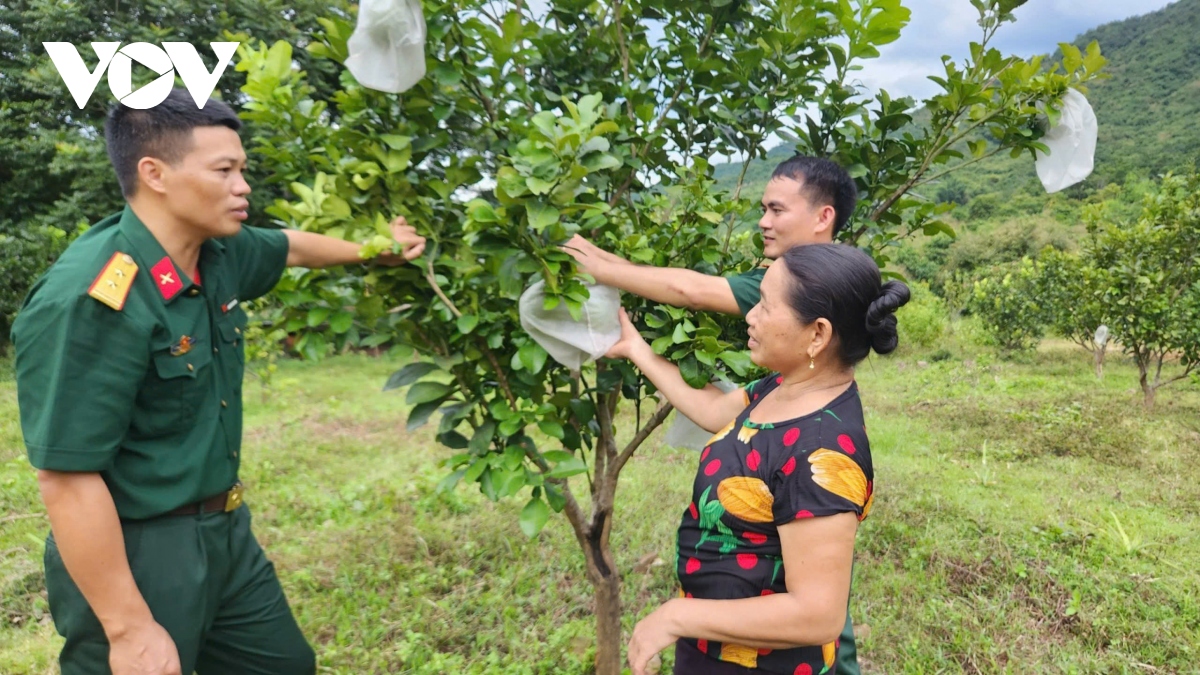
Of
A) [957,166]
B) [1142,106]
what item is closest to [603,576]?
[957,166]

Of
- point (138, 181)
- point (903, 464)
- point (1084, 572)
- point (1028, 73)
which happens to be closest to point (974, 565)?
point (1084, 572)

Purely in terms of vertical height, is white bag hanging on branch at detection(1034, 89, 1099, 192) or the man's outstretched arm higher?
white bag hanging on branch at detection(1034, 89, 1099, 192)

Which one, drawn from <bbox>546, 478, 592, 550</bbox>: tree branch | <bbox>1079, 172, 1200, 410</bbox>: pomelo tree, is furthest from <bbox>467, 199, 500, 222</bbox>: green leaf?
<bbox>1079, 172, 1200, 410</bbox>: pomelo tree

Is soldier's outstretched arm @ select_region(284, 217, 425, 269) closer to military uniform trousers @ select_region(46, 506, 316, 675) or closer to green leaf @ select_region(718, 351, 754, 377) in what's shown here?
military uniform trousers @ select_region(46, 506, 316, 675)

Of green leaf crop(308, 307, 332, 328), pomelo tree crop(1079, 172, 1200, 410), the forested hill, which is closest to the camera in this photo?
green leaf crop(308, 307, 332, 328)

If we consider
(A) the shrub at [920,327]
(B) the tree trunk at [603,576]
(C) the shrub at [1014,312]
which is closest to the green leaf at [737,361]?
(B) the tree trunk at [603,576]

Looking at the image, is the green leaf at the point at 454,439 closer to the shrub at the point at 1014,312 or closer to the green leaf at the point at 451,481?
the green leaf at the point at 451,481

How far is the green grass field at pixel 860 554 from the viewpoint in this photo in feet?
8.69

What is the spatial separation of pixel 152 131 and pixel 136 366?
456 mm

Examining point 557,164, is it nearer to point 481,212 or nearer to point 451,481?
point 481,212

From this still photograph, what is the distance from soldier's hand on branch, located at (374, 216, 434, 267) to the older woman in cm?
80

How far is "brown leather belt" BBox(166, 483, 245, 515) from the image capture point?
146 centimetres

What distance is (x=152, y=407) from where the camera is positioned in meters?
1.35

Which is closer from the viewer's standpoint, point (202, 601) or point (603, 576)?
point (202, 601)
